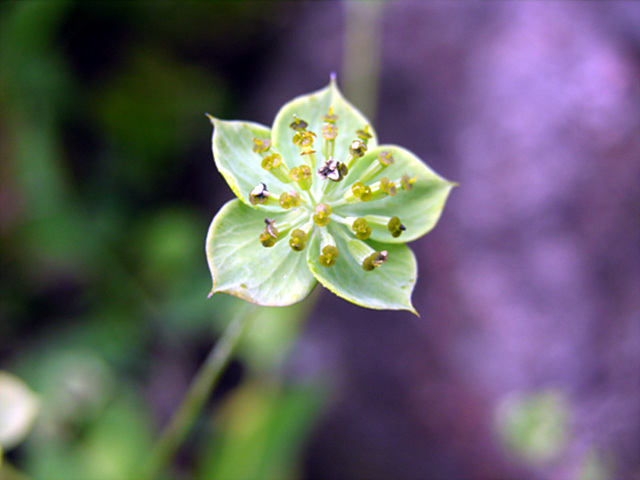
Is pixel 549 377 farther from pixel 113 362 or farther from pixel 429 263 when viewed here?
pixel 113 362

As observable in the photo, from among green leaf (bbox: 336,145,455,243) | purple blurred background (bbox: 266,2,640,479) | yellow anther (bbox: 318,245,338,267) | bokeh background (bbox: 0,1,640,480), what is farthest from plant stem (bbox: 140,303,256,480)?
purple blurred background (bbox: 266,2,640,479)

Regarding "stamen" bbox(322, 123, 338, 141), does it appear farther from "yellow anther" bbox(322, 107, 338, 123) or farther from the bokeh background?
the bokeh background

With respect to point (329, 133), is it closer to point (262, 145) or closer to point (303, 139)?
point (303, 139)

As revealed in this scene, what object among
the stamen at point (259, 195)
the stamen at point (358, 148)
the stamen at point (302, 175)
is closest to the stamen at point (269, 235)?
the stamen at point (259, 195)

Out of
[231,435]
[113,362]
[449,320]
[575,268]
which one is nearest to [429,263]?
[449,320]

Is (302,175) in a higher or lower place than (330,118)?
lower

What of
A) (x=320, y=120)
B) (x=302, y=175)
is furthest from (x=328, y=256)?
(x=320, y=120)

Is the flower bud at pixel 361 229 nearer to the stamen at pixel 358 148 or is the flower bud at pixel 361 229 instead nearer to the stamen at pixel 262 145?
the stamen at pixel 358 148
